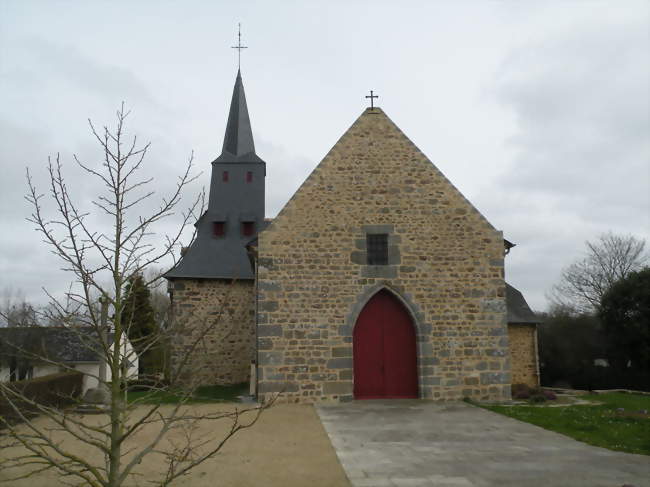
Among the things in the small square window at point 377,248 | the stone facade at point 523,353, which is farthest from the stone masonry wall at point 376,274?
the stone facade at point 523,353

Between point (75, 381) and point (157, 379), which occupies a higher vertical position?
point (157, 379)

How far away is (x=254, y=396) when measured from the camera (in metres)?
12.7

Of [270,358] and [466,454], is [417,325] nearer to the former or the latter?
[270,358]

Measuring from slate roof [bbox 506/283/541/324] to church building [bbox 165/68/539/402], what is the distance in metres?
4.63

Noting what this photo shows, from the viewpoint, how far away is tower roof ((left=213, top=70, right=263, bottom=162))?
68.8 feet

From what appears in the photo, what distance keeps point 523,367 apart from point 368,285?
24.4 feet

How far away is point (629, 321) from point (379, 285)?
14042 millimetres

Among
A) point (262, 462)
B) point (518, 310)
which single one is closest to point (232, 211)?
point (518, 310)

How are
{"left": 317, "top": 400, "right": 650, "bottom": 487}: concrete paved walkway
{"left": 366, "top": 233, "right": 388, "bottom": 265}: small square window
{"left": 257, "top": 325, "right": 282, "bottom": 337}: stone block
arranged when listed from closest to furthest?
{"left": 317, "top": 400, "right": 650, "bottom": 487}: concrete paved walkway → {"left": 257, "top": 325, "right": 282, "bottom": 337}: stone block → {"left": 366, "top": 233, "right": 388, "bottom": 265}: small square window

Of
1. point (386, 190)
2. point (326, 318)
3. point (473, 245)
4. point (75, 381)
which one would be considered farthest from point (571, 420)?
point (75, 381)

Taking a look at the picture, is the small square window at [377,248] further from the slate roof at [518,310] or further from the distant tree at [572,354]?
the distant tree at [572,354]

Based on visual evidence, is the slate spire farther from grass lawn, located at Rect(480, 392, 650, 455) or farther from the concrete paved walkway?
grass lawn, located at Rect(480, 392, 650, 455)

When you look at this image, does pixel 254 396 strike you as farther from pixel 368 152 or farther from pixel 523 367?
pixel 523 367

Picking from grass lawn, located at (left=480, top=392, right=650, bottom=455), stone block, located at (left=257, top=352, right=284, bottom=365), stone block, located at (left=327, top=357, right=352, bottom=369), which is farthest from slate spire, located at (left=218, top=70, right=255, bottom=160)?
grass lawn, located at (left=480, top=392, right=650, bottom=455)
